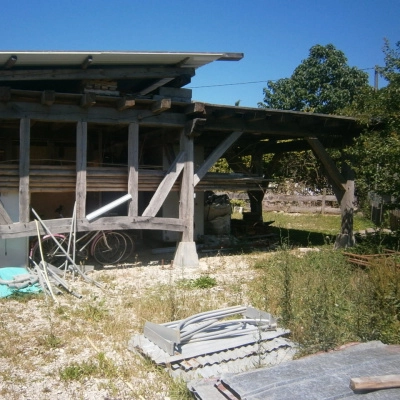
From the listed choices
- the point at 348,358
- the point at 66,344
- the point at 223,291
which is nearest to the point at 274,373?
the point at 348,358

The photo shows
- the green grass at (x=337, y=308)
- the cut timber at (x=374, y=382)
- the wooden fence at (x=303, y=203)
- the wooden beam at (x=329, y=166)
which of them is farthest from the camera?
the wooden fence at (x=303, y=203)

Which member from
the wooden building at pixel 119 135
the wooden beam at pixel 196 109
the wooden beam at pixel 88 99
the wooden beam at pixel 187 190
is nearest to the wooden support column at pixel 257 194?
the wooden building at pixel 119 135

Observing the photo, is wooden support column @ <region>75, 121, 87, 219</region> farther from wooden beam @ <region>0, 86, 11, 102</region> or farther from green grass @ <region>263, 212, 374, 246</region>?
green grass @ <region>263, 212, 374, 246</region>

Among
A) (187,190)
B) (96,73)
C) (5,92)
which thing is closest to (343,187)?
(187,190)

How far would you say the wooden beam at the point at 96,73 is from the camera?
8555 mm

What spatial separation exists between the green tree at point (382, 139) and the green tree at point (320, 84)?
60.8 ft

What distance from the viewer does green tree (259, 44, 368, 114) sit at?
29.2m

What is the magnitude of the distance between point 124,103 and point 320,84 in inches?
924

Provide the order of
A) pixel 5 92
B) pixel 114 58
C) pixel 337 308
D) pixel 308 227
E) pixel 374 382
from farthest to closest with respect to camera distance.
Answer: pixel 308 227 < pixel 114 58 < pixel 5 92 < pixel 337 308 < pixel 374 382

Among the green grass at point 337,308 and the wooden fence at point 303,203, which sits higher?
the wooden fence at point 303,203

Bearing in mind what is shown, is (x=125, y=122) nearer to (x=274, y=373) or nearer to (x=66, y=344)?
(x=66, y=344)

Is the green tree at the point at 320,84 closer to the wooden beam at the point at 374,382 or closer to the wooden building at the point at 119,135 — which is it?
the wooden building at the point at 119,135

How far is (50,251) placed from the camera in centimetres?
945

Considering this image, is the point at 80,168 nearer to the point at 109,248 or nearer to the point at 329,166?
the point at 109,248
